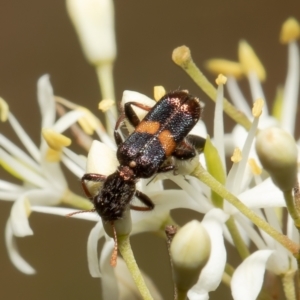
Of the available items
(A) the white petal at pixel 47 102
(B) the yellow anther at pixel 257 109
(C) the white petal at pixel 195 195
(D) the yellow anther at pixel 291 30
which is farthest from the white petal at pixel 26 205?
(D) the yellow anther at pixel 291 30

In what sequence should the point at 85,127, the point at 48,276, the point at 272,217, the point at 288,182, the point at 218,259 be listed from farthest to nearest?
1. the point at 48,276
2. the point at 85,127
3. the point at 272,217
4. the point at 218,259
5. the point at 288,182

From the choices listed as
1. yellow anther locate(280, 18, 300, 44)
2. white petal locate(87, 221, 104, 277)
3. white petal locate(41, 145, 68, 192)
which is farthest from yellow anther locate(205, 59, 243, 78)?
white petal locate(87, 221, 104, 277)

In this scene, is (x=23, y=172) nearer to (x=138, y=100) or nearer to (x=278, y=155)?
(x=138, y=100)

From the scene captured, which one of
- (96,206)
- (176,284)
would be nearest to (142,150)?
(96,206)

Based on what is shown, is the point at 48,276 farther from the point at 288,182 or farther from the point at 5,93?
the point at 288,182

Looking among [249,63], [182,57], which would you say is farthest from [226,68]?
[182,57]
